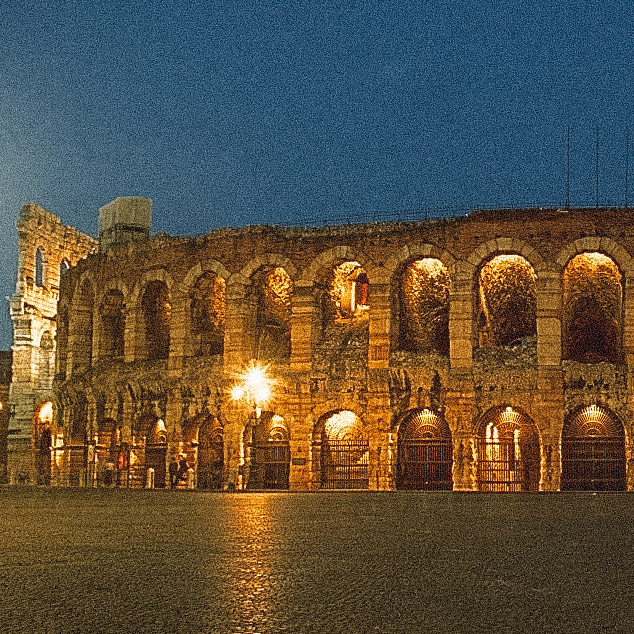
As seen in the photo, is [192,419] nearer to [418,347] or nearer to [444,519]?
[418,347]

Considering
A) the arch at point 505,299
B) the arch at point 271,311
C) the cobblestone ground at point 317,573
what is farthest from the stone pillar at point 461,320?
the cobblestone ground at point 317,573

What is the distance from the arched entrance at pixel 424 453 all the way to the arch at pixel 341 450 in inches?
44.9

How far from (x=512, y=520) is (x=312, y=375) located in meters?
17.6

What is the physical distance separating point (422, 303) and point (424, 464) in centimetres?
518

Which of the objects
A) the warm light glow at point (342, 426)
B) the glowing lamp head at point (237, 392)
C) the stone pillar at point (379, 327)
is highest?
the stone pillar at point (379, 327)

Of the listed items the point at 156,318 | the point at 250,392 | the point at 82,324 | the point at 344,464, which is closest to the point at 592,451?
the point at 344,464

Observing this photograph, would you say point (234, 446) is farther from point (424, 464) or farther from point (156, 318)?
point (156, 318)

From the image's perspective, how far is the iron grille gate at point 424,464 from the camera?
28.4 m

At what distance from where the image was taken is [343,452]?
29547 millimetres

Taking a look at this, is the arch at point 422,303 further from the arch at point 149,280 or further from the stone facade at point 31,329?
the stone facade at point 31,329

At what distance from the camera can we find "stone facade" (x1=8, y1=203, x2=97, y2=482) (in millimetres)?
43312

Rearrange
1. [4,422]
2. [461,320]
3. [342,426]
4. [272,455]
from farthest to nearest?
[4,422], [272,455], [342,426], [461,320]

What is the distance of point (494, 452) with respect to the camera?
2889 centimetres

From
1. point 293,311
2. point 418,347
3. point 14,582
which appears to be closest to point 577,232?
point 418,347
